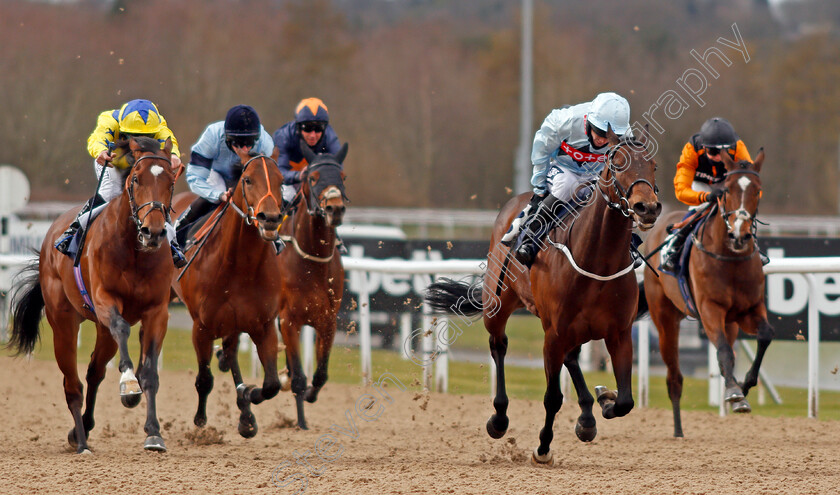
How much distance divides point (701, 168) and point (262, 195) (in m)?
3.03

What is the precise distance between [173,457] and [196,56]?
608 inches

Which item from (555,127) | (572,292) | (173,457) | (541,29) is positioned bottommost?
(173,457)

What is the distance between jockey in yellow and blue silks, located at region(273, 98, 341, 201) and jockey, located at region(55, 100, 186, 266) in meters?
0.99

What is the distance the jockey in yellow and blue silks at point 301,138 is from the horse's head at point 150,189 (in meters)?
1.23

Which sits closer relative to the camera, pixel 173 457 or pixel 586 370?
pixel 173 457

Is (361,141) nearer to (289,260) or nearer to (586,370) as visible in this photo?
(586,370)

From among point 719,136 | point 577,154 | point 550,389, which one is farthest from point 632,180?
point 719,136

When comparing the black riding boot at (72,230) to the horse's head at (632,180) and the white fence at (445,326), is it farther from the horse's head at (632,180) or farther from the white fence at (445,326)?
the horse's head at (632,180)

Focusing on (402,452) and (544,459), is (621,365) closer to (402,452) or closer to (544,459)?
(544,459)

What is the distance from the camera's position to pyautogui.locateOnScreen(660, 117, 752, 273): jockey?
20.3ft

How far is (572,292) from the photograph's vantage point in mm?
4836

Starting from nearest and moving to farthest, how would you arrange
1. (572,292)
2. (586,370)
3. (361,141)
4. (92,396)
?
(572,292), (92,396), (586,370), (361,141)

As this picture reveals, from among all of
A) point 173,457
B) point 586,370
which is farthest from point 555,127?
point 586,370

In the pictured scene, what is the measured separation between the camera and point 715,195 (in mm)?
5988
